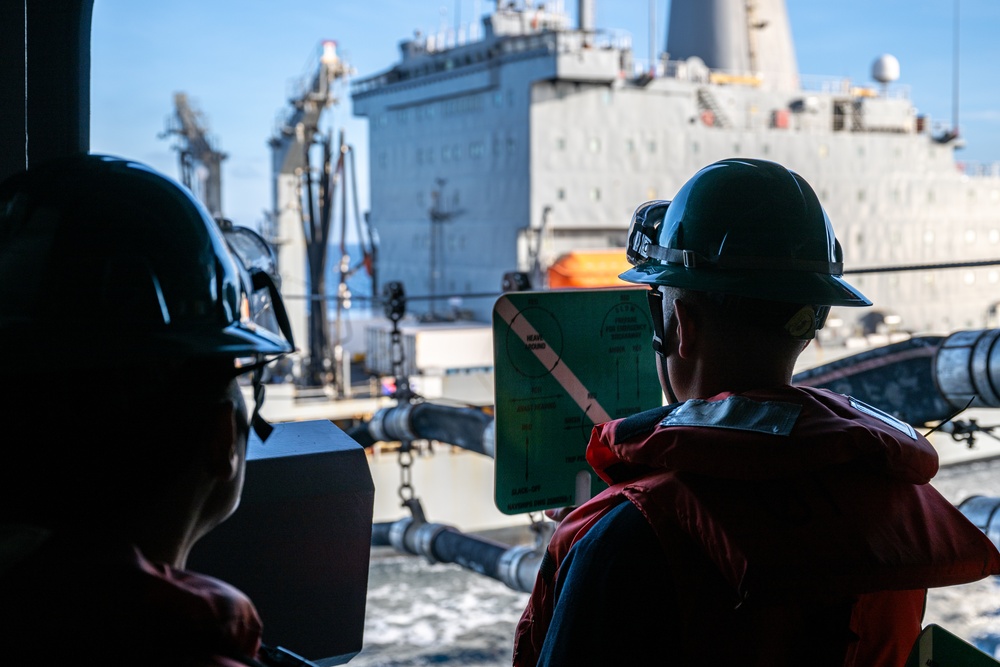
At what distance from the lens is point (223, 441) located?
0.94m

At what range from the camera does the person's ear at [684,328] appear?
1.38 m

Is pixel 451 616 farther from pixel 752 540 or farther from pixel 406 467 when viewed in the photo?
pixel 752 540

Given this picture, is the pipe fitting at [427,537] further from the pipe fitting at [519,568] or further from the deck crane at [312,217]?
the deck crane at [312,217]

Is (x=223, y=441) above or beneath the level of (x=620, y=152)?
beneath

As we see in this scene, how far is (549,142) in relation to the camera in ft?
56.3

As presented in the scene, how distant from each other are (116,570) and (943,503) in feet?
3.41

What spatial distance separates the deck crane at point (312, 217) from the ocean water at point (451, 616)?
11.5ft

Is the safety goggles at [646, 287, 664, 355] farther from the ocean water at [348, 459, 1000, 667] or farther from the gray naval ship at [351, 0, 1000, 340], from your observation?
the gray naval ship at [351, 0, 1000, 340]

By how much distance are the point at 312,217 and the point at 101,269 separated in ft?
49.2

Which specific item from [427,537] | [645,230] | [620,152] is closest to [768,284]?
[645,230]

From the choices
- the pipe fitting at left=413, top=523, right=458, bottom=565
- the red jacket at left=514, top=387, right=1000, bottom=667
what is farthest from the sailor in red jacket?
the pipe fitting at left=413, top=523, right=458, bottom=565

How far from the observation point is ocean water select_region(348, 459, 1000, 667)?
13656 mm

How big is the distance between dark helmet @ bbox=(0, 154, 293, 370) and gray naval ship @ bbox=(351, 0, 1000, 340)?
1329cm

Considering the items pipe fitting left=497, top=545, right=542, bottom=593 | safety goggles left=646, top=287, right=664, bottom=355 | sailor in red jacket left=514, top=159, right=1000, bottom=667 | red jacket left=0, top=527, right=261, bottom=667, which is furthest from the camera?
pipe fitting left=497, top=545, right=542, bottom=593
